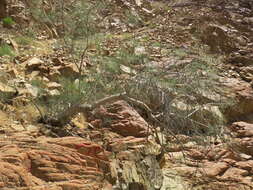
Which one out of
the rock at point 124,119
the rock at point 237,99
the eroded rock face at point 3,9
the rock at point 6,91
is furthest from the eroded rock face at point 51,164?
the eroded rock face at point 3,9

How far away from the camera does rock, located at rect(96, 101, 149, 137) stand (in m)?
5.33

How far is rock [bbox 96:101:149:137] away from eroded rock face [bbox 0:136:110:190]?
106 centimetres

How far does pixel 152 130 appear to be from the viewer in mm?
5484

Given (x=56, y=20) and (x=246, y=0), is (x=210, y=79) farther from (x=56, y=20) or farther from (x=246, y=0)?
(x=246, y=0)

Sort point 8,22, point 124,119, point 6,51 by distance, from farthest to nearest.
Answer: point 8,22 → point 6,51 → point 124,119

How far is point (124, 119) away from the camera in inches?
215

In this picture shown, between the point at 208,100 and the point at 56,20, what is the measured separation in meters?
3.02

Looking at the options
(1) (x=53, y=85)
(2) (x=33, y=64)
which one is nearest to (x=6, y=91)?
(1) (x=53, y=85)

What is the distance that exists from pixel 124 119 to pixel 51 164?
1.87 meters

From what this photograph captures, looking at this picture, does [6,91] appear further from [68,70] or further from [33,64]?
[68,70]

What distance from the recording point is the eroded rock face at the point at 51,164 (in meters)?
3.38

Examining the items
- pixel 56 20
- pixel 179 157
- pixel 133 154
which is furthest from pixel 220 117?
pixel 56 20

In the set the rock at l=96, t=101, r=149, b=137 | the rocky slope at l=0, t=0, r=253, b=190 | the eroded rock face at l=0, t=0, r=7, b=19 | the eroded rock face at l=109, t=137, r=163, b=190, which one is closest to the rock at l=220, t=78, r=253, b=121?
the rocky slope at l=0, t=0, r=253, b=190

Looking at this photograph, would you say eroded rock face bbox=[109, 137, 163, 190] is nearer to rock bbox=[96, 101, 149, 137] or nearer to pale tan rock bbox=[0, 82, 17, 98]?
rock bbox=[96, 101, 149, 137]
